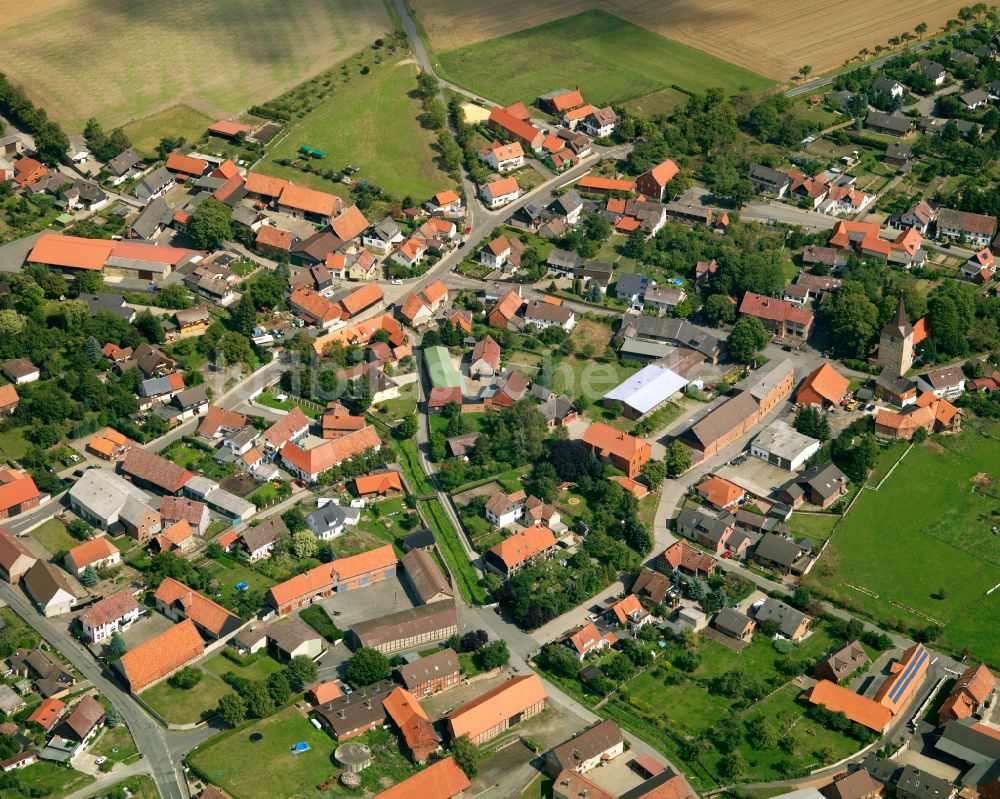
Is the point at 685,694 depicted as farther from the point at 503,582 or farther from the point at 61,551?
the point at 61,551

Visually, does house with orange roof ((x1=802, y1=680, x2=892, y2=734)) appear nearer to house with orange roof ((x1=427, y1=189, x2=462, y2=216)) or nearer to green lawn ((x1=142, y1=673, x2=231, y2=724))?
green lawn ((x1=142, y1=673, x2=231, y2=724))

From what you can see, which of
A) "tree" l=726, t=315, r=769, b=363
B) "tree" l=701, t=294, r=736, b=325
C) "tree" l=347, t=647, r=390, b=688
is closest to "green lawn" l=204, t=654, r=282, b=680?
"tree" l=347, t=647, r=390, b=688

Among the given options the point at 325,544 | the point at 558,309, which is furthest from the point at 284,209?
the point at 325,544

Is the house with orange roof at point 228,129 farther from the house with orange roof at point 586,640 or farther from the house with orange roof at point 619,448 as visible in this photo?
the house with orange roof at point 586,640

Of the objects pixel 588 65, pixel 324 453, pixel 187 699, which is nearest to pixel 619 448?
pixel 324 453

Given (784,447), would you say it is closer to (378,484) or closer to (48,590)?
(378,484)

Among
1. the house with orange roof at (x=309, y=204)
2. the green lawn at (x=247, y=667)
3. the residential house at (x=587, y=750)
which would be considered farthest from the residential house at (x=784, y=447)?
the house with orange roof at (x=309, y=204)
